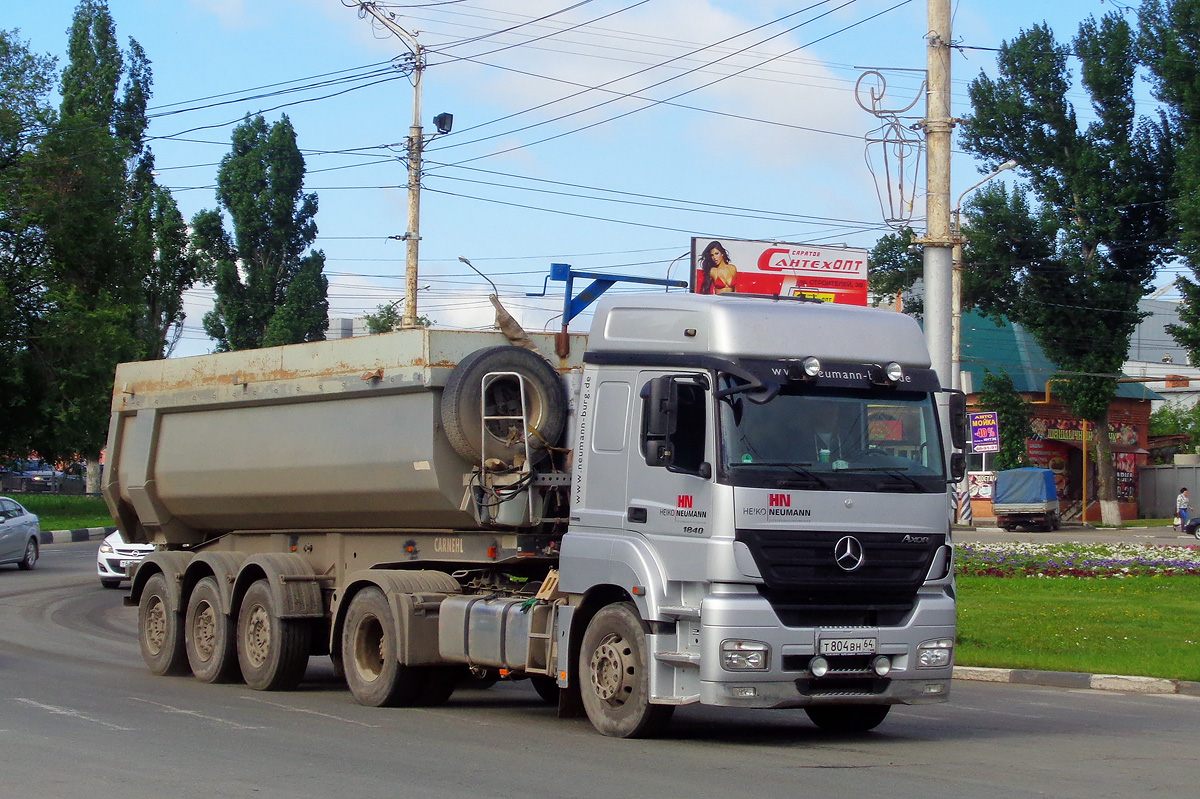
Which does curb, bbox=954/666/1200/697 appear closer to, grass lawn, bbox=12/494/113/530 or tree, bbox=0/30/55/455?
grass lawn, bbox=12/494/113/530

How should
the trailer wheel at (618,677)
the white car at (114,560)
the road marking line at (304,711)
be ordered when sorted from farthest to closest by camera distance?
the white car at (114,560), the road marking line at (304,711), the trailer wheel at (618,677)

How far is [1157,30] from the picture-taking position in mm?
53500

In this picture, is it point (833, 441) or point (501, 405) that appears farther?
point (501, 405)

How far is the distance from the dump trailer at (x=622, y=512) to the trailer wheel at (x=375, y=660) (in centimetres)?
3

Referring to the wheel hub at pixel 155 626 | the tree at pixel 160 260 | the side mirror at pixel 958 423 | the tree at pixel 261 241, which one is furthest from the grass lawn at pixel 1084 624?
the tree at pixel 160 260

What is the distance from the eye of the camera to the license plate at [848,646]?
9.30 meters

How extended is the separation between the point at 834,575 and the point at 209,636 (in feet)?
23.9

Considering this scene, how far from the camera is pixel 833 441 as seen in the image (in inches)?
371

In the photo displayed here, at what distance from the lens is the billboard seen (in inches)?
807

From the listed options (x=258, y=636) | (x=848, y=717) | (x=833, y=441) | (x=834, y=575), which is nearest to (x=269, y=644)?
(x=258, y=636)

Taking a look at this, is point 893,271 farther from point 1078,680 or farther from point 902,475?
point 902,475

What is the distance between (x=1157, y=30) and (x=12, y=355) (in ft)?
142

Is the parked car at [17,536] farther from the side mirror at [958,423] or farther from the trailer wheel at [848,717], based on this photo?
the side mirror at [958,423]

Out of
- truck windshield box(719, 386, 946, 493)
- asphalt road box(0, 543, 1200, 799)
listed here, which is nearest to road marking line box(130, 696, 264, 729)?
asphalt road box(0, 543, 1200, 799)
